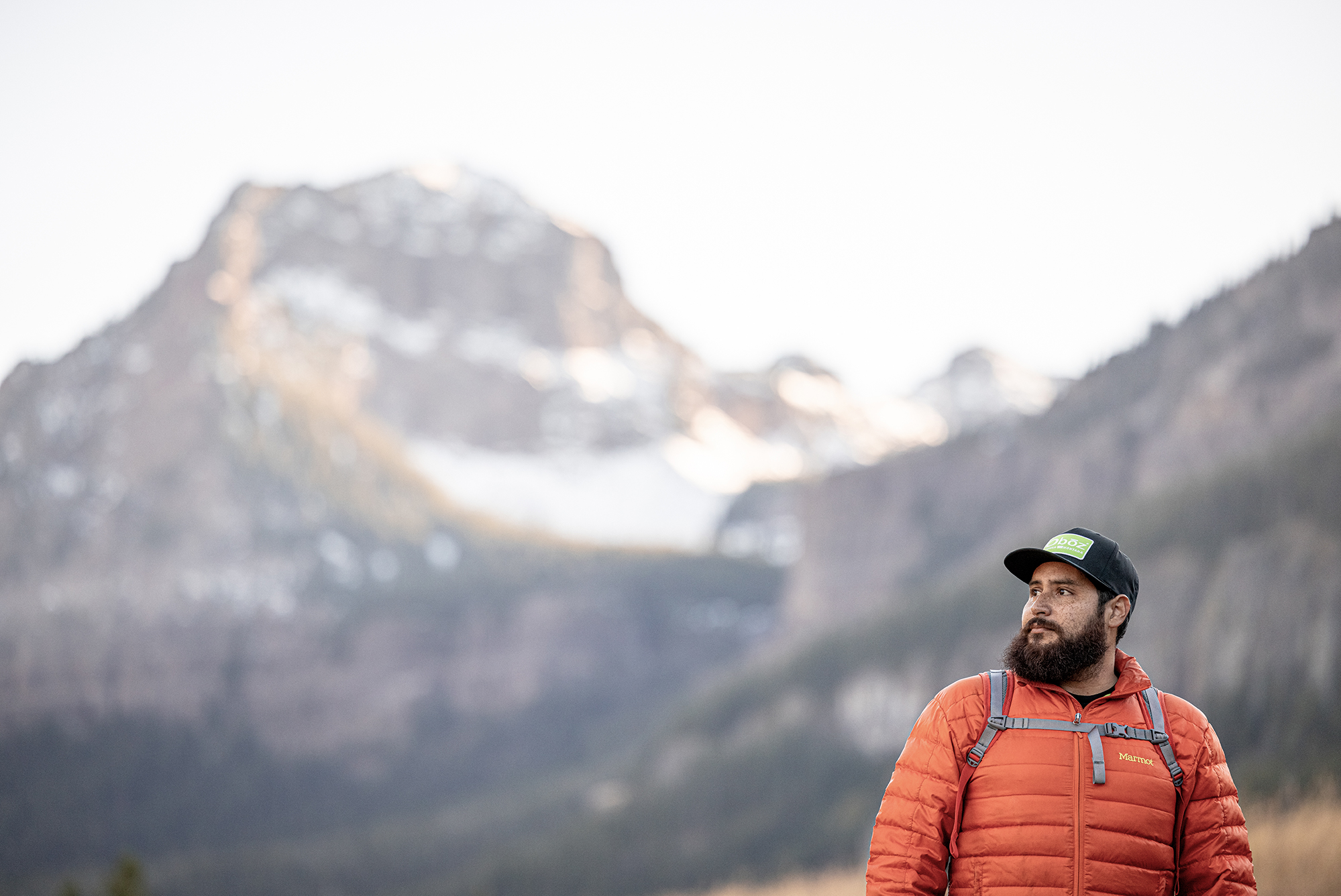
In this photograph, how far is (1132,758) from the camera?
519 centimetres

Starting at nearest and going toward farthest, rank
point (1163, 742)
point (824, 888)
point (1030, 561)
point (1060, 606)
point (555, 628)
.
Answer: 1. point (1163, 742)
2. point (1060, 606)
3. point (1030, 561)
4. point (824, 888)
5. point (555, 628)

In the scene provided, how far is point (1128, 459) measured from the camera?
8956 centimetres

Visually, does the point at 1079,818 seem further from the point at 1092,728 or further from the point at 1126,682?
the point at 1126,682

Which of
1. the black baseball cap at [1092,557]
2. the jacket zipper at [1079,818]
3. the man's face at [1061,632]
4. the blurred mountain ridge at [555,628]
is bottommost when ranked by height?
the jacket zipper at [1079,818]

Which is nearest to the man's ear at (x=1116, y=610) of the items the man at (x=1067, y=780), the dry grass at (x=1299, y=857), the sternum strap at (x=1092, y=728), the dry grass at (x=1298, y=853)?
the man at (x=1067, y=780)

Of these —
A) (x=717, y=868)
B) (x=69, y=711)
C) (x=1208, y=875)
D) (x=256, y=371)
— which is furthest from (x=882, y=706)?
(x=256, y=371)

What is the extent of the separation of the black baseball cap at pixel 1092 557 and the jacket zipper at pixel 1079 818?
0.65 metres

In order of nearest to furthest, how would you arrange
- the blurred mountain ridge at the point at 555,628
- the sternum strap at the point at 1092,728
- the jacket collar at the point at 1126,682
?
the sternum strap at the point at 1092,728 < the jacket collar at the point at 1126,682 < the blurred mountain ridge at the point at 555,628

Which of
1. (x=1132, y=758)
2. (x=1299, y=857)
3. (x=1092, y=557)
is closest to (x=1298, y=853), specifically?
(x=1299, y=857)

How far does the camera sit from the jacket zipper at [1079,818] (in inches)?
201

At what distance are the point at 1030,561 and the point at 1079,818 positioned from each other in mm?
1059

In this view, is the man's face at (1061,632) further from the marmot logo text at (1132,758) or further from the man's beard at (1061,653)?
the marmot logo text at (1132,758)

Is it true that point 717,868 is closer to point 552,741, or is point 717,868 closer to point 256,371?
point 552,741

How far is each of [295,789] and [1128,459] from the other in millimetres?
102417
